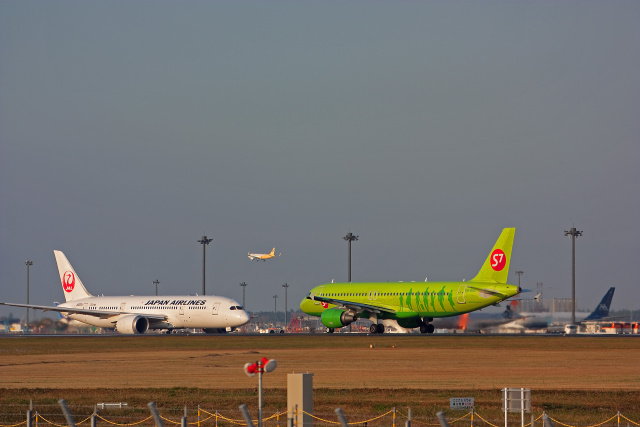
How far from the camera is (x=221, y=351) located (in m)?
55.4

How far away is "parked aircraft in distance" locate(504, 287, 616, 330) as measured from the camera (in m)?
92.8

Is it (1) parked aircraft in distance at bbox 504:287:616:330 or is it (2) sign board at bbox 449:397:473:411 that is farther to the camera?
(1) parked aircraft in distance at bbox 504:287:616:330

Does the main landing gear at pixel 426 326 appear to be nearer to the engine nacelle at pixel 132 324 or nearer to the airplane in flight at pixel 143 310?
the airplane in flight at pixel 143 310

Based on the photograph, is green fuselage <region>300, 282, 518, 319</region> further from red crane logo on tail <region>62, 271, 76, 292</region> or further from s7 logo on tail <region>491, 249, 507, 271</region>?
red crane logo on tail <region>62, 271, 76, 292</region>

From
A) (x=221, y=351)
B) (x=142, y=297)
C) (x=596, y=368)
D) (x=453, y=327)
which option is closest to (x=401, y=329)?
(x=453, y=327)

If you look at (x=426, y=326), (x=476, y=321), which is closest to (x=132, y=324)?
(x=426, y=326)

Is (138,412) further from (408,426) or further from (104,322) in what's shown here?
(104,322)

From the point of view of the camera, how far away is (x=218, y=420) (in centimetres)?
2511

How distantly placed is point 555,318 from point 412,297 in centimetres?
3154

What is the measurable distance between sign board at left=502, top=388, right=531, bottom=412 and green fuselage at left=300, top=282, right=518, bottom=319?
49053 mm

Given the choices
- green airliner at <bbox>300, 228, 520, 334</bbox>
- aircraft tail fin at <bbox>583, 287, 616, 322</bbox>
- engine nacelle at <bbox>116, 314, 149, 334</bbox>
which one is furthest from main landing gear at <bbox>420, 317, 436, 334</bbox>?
aircraft tail fin at <bbox>583, 287, 616, 322</bbox>

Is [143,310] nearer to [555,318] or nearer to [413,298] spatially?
[413,298]

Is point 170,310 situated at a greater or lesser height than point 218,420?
greater

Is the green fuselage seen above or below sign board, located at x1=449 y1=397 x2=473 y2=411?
above
